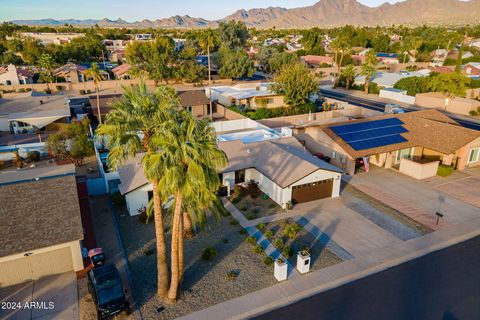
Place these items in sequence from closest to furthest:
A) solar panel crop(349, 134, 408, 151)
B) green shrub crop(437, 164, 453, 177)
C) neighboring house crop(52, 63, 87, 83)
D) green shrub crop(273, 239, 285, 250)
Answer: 1. green shrub crop(273, 239, 285, 250)
2. green shrub crop(437, 164, 453, 177)
3. solar panel crop(349, 134, 408, 151)
4. neighboring house crop(52, 63, 87, 83)

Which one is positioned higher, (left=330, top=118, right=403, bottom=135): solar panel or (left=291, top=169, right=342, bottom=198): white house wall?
(left=330, top=118, right=403, bottom=135): solar panel

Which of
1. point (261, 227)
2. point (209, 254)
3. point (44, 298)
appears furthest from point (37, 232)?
point (261, 227)

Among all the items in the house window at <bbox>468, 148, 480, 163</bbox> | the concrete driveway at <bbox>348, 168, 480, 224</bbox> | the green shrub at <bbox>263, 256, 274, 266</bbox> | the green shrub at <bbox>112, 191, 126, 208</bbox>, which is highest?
the house window at <bbox>468, 148, 480, 163</bbox>

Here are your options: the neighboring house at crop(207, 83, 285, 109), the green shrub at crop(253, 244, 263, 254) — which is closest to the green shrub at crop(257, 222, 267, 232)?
the green shrub at crop(253, 244, 263, 254)

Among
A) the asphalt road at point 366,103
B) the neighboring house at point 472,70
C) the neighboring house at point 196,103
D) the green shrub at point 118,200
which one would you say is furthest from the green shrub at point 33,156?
the neighboring house at point 472,70

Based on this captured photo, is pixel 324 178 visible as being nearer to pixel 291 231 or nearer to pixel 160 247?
pixel 291 231

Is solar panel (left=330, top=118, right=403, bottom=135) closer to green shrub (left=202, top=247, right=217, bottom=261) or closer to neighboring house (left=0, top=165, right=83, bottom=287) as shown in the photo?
green shrub (left=202, top=247, right=217, bottom=261)

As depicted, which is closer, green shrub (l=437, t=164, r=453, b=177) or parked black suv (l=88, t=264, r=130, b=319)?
parked black suv (l=88, t=264, r=130, b=319)

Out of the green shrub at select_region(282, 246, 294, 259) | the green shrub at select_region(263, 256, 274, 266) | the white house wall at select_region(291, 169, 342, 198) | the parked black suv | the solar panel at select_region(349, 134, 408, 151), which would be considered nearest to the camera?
the parked black suv
